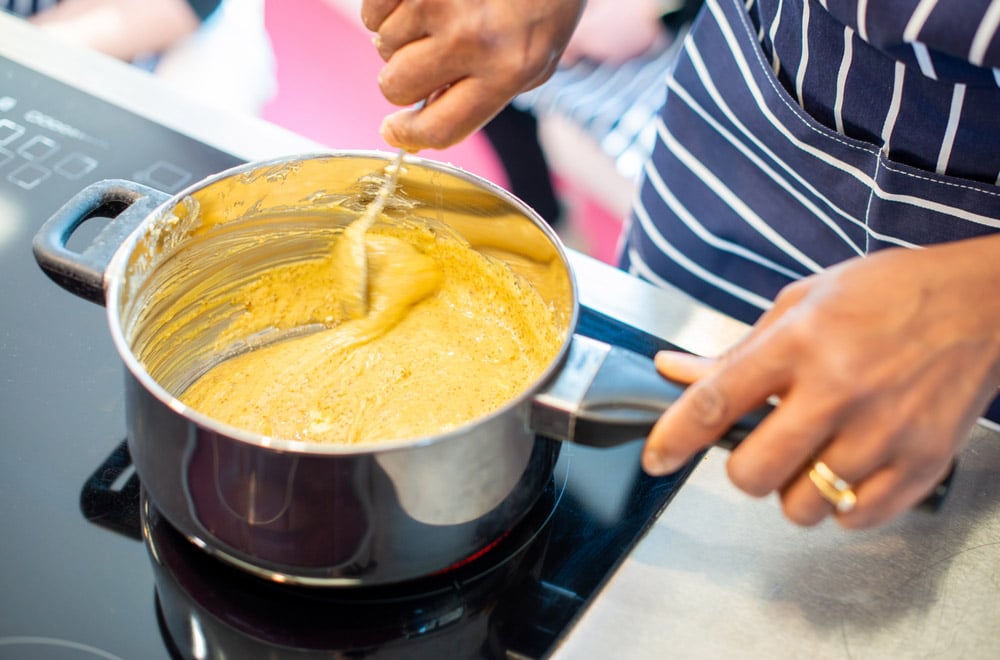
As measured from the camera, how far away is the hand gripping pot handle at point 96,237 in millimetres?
586

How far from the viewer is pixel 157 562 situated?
1.93 feet

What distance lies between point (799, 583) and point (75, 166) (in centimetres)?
74

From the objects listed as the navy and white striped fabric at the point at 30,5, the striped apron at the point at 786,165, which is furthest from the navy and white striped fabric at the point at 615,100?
the navy and white striped fabric at the point at 30,5

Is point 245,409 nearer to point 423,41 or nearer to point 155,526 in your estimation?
point 155,526

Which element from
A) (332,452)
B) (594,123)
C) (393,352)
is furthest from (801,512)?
(594,123)

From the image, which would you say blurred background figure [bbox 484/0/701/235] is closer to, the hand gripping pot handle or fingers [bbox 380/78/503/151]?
fingers [bbox 380/78/503/151]

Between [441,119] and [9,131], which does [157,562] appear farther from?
[9,131]

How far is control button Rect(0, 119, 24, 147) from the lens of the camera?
2.94ft

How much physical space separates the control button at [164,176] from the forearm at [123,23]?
87cm

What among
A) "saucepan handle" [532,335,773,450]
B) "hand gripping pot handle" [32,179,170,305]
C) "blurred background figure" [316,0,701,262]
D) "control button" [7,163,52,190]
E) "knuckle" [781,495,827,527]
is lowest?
"blurred background figure" [316,0,701,262]

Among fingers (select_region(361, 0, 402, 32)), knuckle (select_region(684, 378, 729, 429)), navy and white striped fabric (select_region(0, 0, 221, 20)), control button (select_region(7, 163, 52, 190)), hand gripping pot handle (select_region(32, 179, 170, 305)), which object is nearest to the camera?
knuckle (select_region(684, 378, 729, 429))

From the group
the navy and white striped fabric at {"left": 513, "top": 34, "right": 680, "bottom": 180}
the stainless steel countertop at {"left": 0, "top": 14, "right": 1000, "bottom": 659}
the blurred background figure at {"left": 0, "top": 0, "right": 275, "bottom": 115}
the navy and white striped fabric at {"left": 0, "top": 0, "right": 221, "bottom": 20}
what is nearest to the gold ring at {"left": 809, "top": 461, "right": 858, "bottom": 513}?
the stainless steel countertop at {"left": 0, "top": 14, "right": 1000, "bottom": 659}

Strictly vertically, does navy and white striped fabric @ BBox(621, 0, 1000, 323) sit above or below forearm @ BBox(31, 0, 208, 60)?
above

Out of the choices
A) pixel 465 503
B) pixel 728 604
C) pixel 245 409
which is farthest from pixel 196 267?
pixel 728 604
